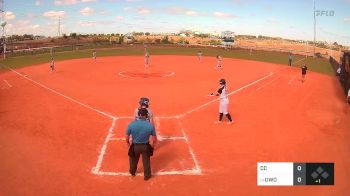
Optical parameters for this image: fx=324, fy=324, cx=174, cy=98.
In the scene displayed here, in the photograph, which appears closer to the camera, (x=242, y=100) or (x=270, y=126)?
(x=270, y=126)

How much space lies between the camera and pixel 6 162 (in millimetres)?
9406

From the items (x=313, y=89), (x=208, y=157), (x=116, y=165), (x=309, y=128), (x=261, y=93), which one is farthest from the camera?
(x=313, y=89)

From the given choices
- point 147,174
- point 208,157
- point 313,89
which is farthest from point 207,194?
point 313,89

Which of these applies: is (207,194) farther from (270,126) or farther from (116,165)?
(270,126)

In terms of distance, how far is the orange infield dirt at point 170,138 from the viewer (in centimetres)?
816

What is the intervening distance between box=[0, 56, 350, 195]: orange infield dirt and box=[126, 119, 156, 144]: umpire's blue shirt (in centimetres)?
111

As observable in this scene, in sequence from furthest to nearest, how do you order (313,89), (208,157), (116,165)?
(313,89) → (208,157) → (116,165)

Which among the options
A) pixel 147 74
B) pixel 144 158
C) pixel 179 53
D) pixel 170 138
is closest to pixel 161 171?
pixel 144 158

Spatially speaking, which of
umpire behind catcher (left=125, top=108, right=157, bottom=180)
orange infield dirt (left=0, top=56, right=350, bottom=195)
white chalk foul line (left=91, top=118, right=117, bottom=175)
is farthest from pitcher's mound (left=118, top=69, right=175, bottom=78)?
umpire behind catcher (left=125, top=108, right=157, bottom=180)

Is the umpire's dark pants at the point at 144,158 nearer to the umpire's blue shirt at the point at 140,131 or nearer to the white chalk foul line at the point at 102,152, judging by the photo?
the umpire's blue shirt at the point at 140,131

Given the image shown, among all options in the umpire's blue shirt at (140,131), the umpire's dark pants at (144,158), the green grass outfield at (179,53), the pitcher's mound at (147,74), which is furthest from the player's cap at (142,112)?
the green grass outfield at (179,53)

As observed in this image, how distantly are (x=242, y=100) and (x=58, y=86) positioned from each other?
42.3ft
